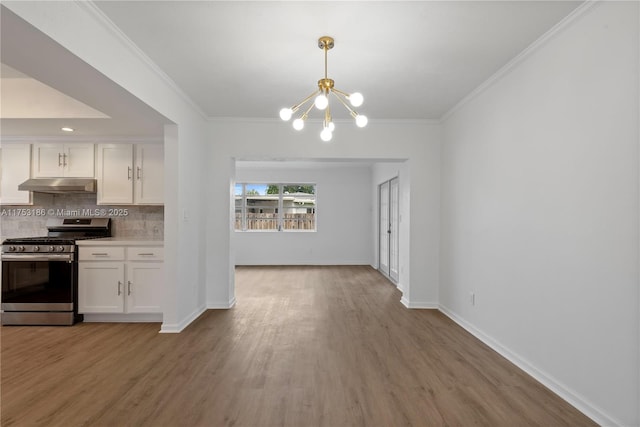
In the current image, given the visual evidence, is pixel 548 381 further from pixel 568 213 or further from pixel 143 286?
pixel 143 286

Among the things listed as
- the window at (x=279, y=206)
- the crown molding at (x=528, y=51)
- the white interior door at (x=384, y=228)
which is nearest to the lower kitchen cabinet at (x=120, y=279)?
the crown molding at (x=528, y=51)

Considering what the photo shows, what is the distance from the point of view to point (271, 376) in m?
2.48

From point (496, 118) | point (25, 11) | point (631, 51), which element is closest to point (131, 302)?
point (25, 11)

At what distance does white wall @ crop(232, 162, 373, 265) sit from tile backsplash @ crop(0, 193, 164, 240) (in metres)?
3.88

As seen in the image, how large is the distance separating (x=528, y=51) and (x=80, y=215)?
540 cm

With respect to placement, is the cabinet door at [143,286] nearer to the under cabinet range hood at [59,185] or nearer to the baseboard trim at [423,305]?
the under cabinet range hood at [59,185]

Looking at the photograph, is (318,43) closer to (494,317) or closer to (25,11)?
(25,11)

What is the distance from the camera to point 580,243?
2080 millimetres

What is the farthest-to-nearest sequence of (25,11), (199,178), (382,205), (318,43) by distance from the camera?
(382,205), (199,178), (318,43), (25,11)

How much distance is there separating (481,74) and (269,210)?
6.18 m

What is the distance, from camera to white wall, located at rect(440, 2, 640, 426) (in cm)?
179

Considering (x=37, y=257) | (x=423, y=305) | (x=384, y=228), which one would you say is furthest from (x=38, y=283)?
(x=384, y=228)

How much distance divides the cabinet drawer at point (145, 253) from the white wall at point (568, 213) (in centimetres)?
348

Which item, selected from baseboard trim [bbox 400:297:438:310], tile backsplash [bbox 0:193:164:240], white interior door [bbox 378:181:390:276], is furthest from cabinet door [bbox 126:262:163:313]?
white interior door [bbox 378:181:390:276]
